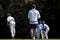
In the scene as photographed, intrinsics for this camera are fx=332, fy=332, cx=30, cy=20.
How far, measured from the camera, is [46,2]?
25500 mm

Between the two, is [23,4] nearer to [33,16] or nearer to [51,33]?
[51,33]

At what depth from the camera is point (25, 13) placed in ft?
83.0

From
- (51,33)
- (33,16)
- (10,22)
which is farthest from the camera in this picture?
(51,33)

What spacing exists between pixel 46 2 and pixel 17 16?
2474 millimetres

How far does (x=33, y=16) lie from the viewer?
17.9m

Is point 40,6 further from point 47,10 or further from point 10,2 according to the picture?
point 10,2

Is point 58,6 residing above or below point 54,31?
above

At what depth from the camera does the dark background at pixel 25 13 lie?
83.0 feet

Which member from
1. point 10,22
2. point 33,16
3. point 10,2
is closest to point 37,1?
point 10,2

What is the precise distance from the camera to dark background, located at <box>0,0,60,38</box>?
996 inches

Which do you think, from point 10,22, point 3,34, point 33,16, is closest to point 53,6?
point 3,34

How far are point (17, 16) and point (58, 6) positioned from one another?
3.23m

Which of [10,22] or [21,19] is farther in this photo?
[21,19]

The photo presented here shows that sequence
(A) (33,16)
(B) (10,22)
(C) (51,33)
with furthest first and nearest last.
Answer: (C) (51,33) < (B) (10,22) < (A) (33,16)
